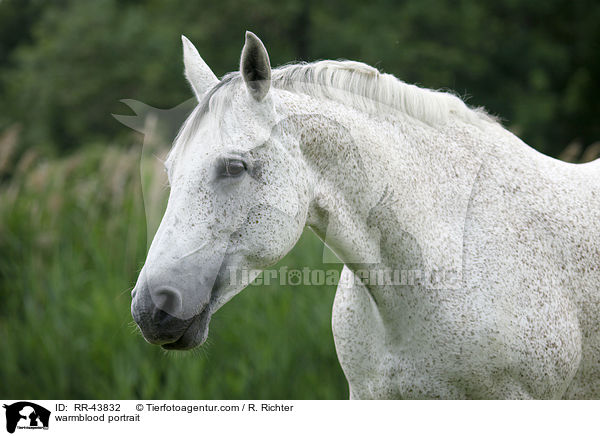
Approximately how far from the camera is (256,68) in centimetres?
170

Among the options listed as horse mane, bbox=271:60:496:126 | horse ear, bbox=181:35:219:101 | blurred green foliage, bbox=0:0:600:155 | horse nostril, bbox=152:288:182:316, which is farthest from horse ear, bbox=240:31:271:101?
blurred green foliage, bbox=0:0:600:155

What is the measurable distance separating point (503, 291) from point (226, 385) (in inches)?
103

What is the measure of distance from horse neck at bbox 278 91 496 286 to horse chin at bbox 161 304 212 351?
1.57 feet

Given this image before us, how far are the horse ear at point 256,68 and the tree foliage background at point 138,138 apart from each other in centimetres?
95

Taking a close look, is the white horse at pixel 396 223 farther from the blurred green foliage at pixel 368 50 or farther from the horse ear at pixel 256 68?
the blurred green foliage at pixel 368 50

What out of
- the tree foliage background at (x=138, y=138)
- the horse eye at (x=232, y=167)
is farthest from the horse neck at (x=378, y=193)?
the tree foliage background at (x=138, y=138)

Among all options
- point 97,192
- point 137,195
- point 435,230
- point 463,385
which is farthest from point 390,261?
point 97,192

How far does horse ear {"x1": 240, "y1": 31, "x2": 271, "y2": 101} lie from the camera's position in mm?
1656

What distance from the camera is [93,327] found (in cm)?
416

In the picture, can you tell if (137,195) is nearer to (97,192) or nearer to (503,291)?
(97,192)

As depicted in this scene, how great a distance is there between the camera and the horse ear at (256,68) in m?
1.66

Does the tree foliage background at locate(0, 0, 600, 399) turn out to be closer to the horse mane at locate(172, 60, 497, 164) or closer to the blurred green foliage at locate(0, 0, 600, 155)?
the blurred green foliage at locate(0, 0, 600, 155)

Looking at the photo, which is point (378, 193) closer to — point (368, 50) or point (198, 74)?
point (198, 74)
